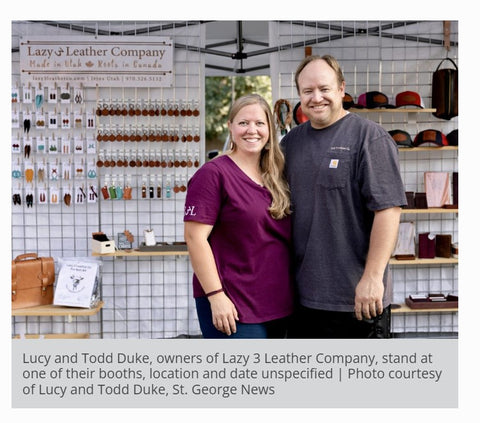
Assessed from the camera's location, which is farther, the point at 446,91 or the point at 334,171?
the point at 446,91

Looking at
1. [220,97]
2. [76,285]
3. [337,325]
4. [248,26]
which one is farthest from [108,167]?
[220,97]

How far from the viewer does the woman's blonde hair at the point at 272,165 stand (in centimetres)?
191

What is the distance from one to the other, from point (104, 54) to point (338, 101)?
272 centimetres

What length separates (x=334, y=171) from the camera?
1.89 meters

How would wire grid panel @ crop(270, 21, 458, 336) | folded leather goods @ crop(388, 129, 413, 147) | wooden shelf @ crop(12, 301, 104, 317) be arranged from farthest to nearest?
wire grid panel @ crop(270, 21, 458, 336)
folded leather goods @ crop(388, 129, 413, 147)
wooden shelf @ crop(12, 301, 104, 317)

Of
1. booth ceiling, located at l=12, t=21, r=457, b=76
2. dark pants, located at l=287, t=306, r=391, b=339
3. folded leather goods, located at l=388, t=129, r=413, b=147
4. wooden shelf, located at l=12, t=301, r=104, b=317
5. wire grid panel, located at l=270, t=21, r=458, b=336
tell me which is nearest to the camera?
dark pants, located at l=287, t=306, r=391, b=339

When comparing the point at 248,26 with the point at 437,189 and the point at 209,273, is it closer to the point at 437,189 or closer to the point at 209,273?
the point at 437,189

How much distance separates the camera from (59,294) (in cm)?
401

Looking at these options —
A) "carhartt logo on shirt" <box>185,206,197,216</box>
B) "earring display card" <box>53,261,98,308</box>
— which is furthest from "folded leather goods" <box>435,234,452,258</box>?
"carhartt logo on shirt" <box>185,206,197,216</box>

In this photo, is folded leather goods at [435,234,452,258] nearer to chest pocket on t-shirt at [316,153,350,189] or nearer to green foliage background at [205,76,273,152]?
chest pocket on t-shirt at [316,153,350,189]

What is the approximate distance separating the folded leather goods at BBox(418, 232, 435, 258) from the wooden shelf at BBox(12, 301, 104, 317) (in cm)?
264

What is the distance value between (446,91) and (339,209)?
2.77 metres

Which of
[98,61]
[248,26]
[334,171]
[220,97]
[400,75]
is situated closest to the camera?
[334,171]

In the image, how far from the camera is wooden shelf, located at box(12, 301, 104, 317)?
389 centimetres
